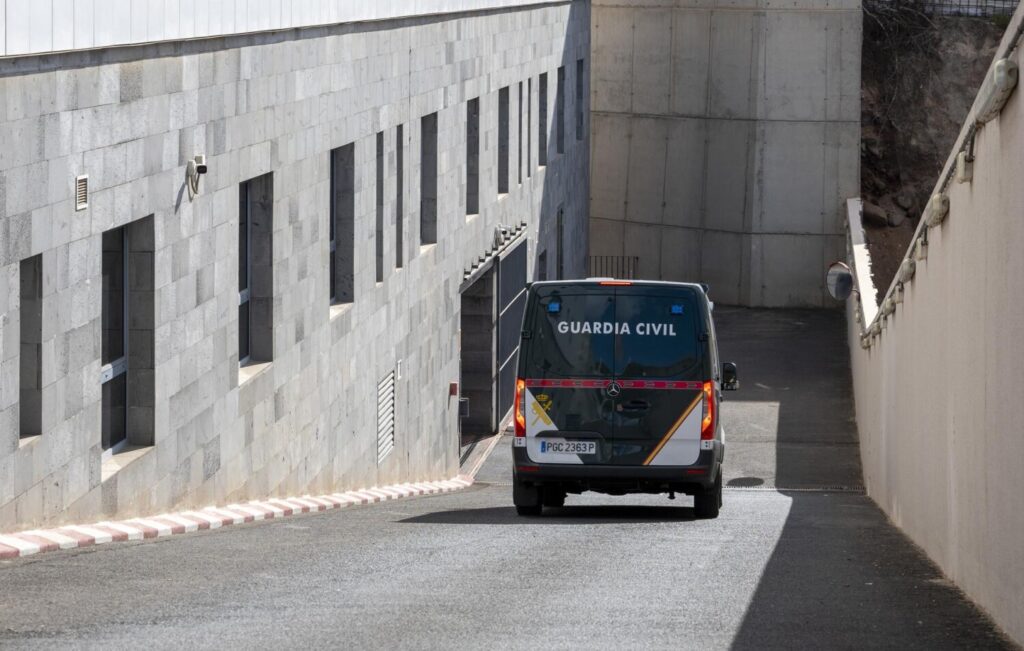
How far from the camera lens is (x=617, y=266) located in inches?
1726

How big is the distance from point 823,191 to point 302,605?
1376 inches

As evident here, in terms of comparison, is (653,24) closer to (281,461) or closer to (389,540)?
(281,461)

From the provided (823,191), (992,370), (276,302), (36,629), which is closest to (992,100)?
(992,370)

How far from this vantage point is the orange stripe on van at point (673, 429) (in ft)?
49.7

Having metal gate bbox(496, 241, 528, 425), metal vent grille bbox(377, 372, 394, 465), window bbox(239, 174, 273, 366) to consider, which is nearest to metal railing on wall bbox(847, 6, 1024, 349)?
window bbox(239, 174, 273, 366)

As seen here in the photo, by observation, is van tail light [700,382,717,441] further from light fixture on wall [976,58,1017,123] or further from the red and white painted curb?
light fixture on wall [976,58,1017,123]

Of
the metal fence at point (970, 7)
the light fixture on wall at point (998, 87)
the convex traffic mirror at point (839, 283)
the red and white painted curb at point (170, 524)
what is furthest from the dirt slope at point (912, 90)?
the light fixture on wall at point (998, 87)

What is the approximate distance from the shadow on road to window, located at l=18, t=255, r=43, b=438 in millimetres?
3823

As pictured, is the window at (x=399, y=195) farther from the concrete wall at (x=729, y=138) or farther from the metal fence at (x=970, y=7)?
the metal fence at (x=970, y=7)

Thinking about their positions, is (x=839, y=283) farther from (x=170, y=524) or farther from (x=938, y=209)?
(x=170, y=524)

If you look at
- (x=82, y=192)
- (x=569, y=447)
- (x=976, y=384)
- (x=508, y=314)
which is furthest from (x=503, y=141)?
(x=976, y=384)

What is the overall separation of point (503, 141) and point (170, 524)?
62.0 ft

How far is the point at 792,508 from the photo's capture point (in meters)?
17.1

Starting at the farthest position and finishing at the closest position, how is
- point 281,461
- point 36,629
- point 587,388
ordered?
point 281,461 → point 587,388 → point 36,629
